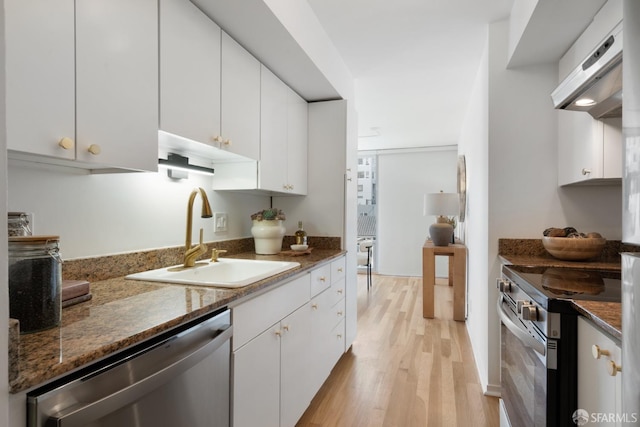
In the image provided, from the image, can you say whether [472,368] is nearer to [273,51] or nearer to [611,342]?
[611,342]

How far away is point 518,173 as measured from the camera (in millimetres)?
2152

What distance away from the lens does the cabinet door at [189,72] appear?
130 cm

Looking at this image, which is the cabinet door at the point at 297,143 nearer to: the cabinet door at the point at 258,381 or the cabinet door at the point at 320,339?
the cabinet door at the point at 320,339

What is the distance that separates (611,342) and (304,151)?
2.18 metres

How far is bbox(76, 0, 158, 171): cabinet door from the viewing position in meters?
0.99

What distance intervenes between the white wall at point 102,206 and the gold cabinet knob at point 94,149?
0.28 meters

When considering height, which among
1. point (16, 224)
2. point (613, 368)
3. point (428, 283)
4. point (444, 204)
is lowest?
point (428, 283)

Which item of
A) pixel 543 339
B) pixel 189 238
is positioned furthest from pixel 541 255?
pixel 189 238

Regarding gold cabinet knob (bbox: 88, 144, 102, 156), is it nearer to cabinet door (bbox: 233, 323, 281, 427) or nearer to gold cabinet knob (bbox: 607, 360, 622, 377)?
cabinet door (bbox: 233, 323, 281, 427)

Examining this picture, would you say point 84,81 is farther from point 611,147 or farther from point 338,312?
A: point 611,147

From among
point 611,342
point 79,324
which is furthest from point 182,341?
point 611,342

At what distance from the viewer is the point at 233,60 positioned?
1.76 meters

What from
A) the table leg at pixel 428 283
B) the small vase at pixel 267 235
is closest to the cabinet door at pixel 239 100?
the small vase at pixel 267 235

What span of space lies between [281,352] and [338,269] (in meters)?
0.99
